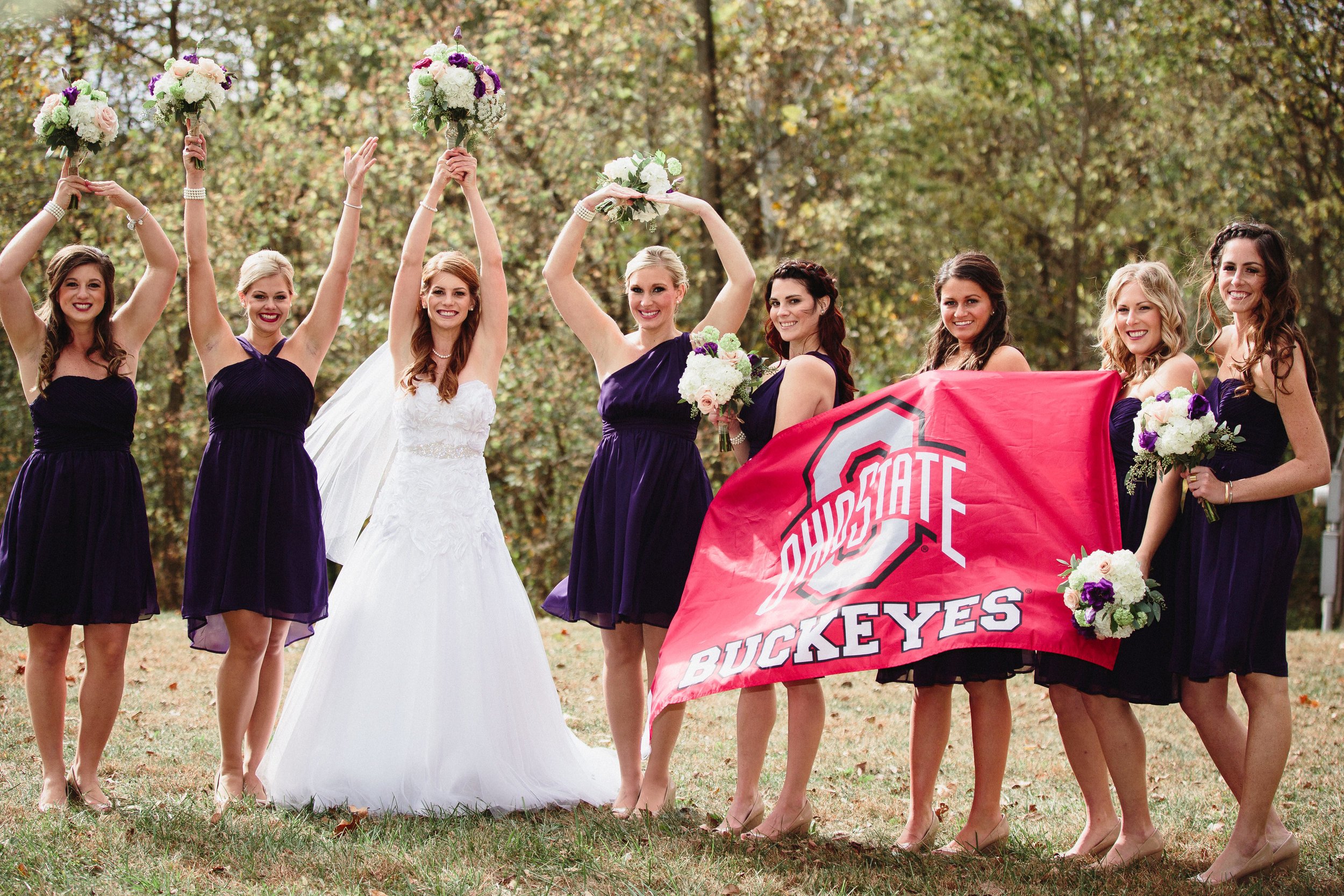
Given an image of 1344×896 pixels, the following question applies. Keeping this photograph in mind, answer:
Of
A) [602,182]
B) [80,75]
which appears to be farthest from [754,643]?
[80,75]

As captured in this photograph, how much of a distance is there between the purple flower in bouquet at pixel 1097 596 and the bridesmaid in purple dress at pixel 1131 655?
1.23 feet

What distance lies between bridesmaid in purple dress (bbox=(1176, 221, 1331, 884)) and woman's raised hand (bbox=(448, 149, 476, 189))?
3.54 m

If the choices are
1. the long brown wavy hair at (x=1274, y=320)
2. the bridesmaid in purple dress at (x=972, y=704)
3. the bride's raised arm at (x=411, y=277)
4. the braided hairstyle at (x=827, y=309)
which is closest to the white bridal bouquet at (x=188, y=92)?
the bride's raised arm at (x=411, y=277)

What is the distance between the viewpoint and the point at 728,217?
17781 millimetres

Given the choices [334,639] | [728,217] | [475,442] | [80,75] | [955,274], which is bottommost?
[334,639]

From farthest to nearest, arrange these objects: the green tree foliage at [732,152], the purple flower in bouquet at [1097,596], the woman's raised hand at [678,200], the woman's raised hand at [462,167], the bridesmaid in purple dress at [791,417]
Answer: the green tree foliage at [732,152] → the woman's raised hand at [462,167] → the woman's raised hand at [678,200] → the bridesmaid in purple dress at [791,417] → the purple flower in bouquet at [1097,596]

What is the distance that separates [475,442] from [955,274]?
2.52 meters

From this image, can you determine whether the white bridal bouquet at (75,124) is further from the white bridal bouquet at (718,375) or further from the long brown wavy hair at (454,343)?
the white bridal bouquet at (718,375)

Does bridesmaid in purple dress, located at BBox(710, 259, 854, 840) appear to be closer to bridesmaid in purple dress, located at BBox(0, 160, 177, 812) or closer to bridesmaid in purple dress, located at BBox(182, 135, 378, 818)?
bridesmaid in purple dress, located at BBox(182, 135, 378, 818)

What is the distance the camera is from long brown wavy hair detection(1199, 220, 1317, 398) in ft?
15.2

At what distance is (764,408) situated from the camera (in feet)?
18.1

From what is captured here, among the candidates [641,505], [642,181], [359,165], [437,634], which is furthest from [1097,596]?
[359,165]

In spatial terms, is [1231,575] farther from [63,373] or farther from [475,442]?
[63,373]

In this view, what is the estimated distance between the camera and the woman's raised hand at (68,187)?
18.0ft
